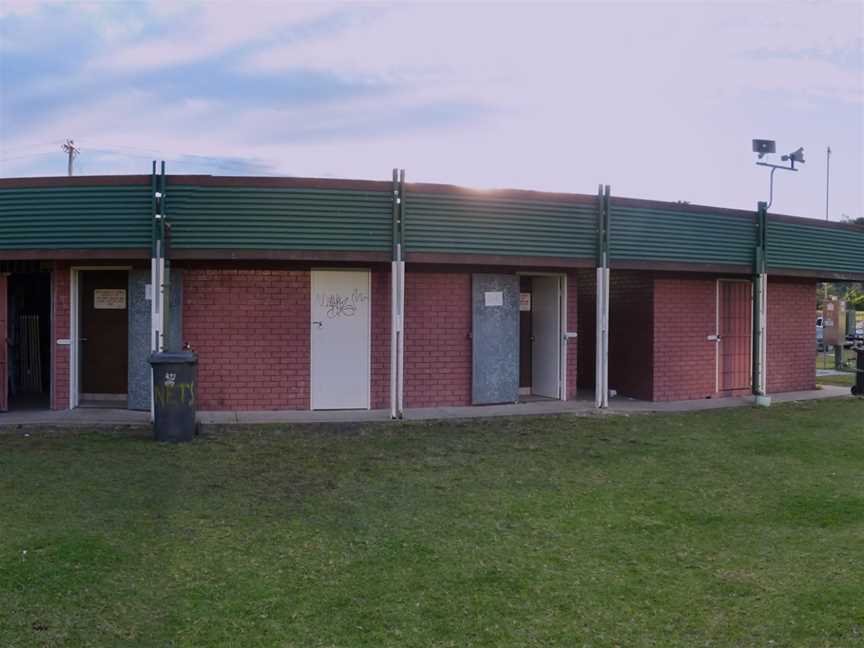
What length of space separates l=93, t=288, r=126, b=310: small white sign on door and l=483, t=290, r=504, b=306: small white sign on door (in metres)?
5.72

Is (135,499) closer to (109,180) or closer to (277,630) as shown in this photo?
(277,630)

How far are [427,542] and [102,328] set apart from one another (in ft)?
29.0

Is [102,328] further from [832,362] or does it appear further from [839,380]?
[832,362]

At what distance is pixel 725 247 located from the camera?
14.5 metres

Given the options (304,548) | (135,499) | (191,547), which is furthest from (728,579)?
(135,499)

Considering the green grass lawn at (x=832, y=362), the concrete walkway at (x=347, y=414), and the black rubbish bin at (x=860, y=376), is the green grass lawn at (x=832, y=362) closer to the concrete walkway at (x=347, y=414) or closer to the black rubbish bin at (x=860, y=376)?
the black rubbish bin at (x=860, y=376)

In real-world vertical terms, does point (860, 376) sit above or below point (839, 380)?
above

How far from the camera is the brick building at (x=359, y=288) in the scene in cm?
1155

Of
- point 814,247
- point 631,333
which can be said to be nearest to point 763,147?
point 814,247

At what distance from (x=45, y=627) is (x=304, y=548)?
1.88 meters

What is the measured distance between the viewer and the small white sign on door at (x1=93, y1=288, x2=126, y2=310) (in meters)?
13.1

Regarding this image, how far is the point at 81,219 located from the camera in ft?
37.7

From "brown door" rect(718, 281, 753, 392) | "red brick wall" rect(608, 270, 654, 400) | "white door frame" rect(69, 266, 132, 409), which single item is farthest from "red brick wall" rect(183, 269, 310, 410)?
"brown door" rect(718, 281, 753, 392)

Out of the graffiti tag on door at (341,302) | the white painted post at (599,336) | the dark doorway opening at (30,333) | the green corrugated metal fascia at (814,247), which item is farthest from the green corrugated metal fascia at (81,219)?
the green corrugated metal fascia at (814,247)
